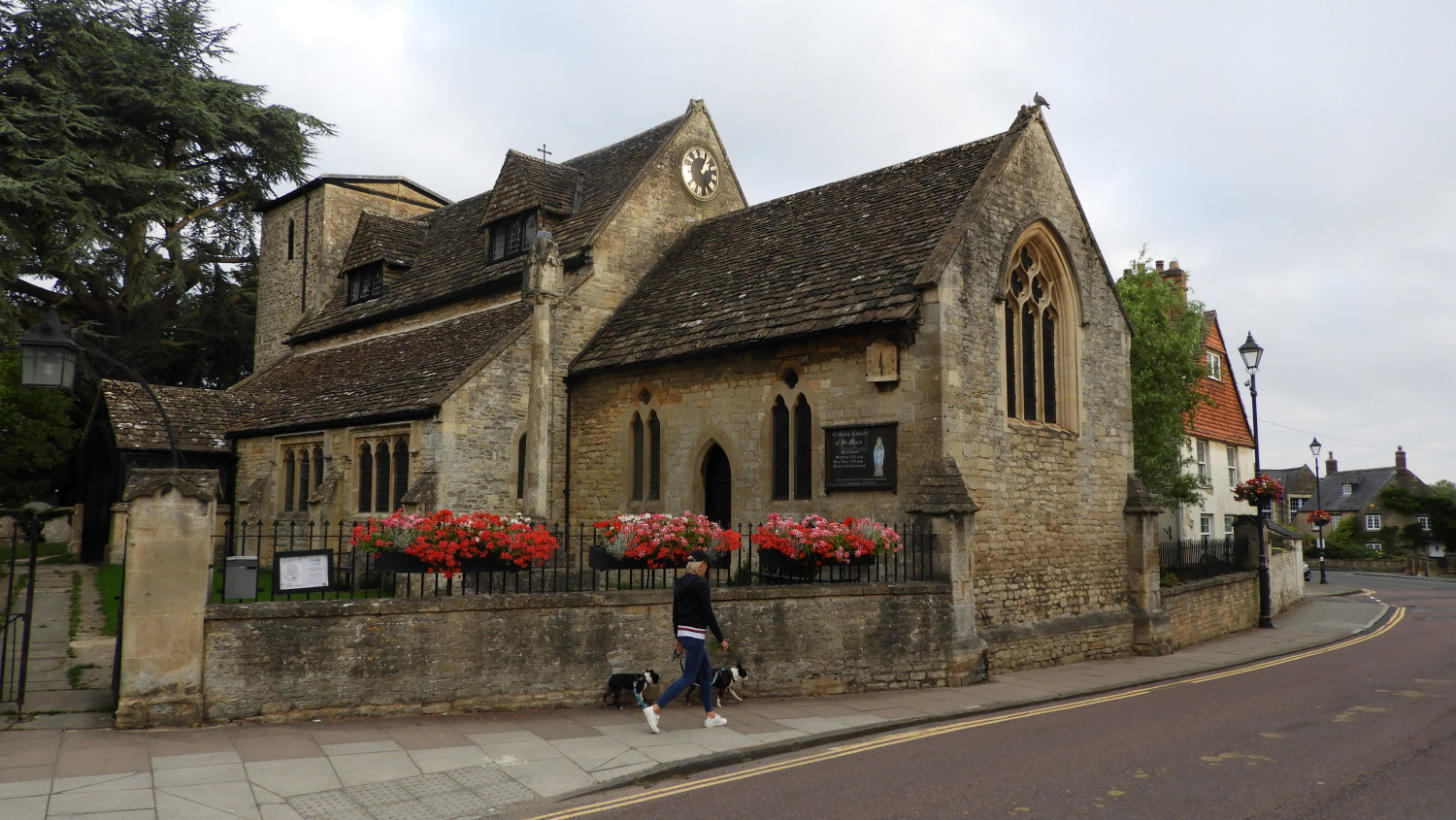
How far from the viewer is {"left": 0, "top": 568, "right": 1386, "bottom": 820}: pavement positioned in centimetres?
729

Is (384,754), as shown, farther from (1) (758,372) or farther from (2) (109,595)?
(2) (109,595)

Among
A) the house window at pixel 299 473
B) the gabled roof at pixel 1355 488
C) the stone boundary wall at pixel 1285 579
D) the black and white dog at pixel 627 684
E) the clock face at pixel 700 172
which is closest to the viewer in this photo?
the black and white dog at pixel 627 684

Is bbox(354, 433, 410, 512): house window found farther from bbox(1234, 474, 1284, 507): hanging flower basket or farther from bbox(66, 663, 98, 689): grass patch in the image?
bbox(1234, 474, 1284, 507): hanging flower basket

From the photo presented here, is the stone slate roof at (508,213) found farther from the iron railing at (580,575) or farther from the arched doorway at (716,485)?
the iron railing at (580,575)

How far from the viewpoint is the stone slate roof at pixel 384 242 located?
2809 cm

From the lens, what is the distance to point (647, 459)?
761 inches

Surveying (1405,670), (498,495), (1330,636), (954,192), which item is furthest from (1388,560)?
(498,495)

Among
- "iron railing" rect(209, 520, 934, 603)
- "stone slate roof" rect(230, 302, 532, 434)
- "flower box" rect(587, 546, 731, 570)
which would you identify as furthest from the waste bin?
"stone slate roof" rect(230, 302, 532, 434)

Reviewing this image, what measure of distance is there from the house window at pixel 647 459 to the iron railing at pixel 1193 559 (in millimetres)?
11304

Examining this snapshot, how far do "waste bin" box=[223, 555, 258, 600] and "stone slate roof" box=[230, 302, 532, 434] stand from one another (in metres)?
7.97

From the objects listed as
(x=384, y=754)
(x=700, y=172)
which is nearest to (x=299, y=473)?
(x=700, y=172)

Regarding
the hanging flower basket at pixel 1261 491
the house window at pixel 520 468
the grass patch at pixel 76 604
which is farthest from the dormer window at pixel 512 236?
the hanging flower basket at pixel 1261 491

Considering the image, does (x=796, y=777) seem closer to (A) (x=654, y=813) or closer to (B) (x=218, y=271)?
(A) (x=654, y=813)

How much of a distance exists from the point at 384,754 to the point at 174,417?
20.9m
